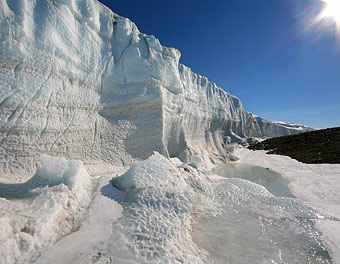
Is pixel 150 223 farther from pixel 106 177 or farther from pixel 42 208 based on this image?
pixel 106 177

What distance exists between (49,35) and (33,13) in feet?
1.67

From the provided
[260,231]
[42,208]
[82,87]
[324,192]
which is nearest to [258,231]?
[260,231]

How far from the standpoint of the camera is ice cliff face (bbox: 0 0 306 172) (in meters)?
3.46

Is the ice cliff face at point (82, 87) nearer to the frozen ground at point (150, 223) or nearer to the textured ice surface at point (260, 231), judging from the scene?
the frozen ground at point (150, 223)

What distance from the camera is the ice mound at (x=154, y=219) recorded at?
2.06 meters

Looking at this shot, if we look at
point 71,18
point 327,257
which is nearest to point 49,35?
point 71,18

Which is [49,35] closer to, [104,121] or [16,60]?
[16,60]

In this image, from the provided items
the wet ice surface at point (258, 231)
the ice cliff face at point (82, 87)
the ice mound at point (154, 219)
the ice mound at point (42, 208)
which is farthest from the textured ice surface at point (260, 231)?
the ice cliff face at point (82, 87)

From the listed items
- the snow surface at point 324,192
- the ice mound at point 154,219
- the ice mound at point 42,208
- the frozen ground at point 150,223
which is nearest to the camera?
the ice mound at point 42,208

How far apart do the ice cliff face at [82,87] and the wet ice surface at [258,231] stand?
3.31 m

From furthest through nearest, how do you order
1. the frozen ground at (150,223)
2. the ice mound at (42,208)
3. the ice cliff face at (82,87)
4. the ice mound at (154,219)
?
the ice cliff face at (82,87), the ice mound at (154,219), the frozen ground at (150,223), the ice mound at (42,208)

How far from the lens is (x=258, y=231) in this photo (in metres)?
2.98

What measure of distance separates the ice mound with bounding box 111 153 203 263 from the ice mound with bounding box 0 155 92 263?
0.68m

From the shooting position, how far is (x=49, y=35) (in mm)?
4035
